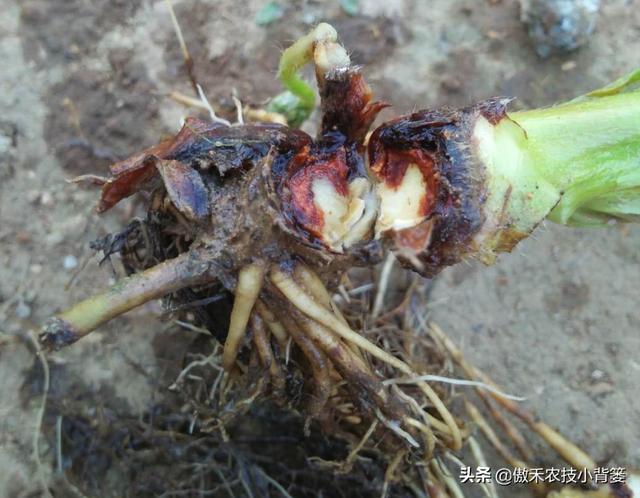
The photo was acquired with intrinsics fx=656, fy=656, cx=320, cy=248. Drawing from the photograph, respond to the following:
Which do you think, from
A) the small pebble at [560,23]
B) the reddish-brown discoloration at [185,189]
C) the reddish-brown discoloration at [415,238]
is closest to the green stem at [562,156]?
the reddish-brown discoloration at [415,238]

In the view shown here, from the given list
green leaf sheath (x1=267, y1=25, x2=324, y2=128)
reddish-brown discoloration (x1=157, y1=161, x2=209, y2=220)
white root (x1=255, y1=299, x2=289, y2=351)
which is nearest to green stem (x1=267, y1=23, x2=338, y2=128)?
green leaf sheath (x1=267, y1=25, x2=324, y2=128)

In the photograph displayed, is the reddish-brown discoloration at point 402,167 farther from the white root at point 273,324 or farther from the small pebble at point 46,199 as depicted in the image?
the small pebble at point 46,199

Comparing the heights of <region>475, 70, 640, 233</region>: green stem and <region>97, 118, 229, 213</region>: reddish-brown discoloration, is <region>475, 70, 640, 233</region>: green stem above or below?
below

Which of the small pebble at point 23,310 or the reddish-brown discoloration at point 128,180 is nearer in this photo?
the reddish-brown discoloration at point 128,180

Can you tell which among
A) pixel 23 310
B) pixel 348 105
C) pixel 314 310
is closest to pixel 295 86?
pixel 348 105

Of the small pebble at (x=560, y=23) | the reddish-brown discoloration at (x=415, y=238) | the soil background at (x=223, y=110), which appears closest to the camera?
the reddish-brown discoloration at (x=415, y=238)

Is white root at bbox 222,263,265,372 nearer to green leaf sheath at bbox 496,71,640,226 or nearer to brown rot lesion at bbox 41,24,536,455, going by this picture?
brown rot lesion at bbox 41,24,536,455

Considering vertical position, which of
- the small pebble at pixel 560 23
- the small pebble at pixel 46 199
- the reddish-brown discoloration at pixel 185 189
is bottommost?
the small pebble at pixel 560 23

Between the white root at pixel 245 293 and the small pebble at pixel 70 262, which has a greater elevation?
the white root at pixel 245 293
